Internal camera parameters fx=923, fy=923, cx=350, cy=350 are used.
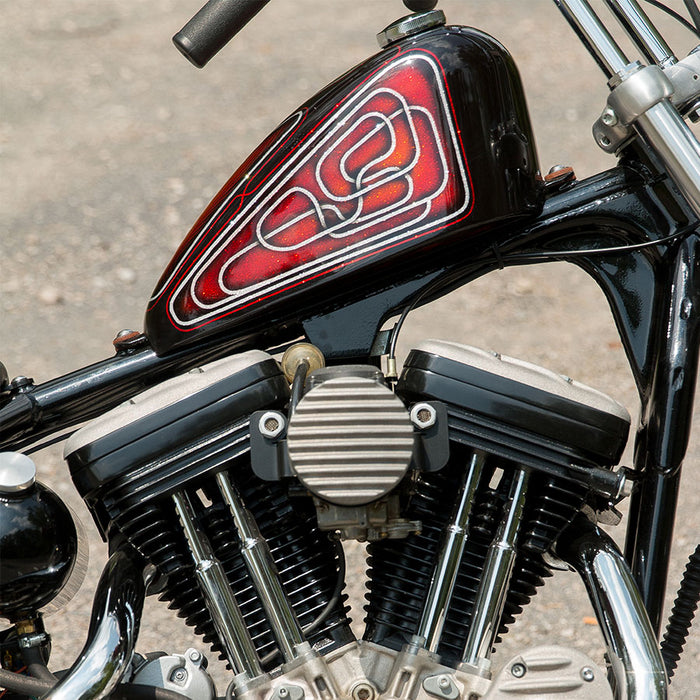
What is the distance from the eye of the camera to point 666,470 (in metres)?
1.24

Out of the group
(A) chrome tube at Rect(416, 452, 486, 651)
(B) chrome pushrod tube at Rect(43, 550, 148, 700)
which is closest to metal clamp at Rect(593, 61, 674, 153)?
(A) chrome tube at Rect(416, 452, 486, 651)

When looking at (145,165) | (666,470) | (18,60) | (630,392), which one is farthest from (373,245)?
(18,60)

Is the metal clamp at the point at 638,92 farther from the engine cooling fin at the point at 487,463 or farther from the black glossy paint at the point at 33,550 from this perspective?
the black glossy paint at the point at 33,550

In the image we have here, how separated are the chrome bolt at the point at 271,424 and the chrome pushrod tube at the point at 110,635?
280 mm

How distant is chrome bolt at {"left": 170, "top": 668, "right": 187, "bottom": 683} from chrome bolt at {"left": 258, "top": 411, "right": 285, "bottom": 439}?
1.21 feet

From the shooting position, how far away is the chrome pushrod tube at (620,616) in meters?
1.08

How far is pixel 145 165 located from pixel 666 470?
3567mm

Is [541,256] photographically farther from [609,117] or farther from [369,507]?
[369,507]

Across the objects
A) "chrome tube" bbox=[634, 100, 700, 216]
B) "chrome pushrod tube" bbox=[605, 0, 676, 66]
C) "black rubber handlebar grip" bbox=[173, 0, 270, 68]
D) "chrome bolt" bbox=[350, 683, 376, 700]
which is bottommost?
"chrome bolt" bbox=[350, 683, 376, 700]

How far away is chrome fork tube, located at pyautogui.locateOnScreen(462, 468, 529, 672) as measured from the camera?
1.12 meters

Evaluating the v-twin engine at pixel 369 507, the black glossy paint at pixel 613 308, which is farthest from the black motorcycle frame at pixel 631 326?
the v-twin engine at pixel 369 507

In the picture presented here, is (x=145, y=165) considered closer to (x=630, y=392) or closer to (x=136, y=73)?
(x=136, y=73)

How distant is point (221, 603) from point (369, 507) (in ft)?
0.74

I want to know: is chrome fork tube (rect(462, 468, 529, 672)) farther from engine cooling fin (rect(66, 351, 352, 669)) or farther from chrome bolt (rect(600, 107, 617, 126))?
chrome bolt (rect(600, 107, 617, 126))
